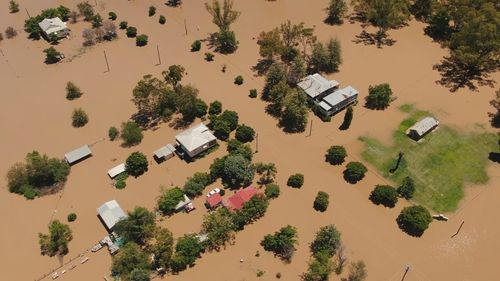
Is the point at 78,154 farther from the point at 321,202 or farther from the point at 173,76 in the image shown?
the point at 321,202

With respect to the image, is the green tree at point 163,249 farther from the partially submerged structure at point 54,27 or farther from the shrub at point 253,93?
the partially submerged structure at point 54,27

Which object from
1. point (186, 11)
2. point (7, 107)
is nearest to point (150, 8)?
point (186, 11)

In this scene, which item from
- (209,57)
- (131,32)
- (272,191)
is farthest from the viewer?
(131,32)

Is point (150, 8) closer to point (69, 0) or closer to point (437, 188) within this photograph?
point (69, 0)

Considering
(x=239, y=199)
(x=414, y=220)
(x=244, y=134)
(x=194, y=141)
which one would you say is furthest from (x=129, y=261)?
(x=414, y=220)

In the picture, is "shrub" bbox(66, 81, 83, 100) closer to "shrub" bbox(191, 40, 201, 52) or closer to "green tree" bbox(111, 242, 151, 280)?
"shrub" bbox(191, 40, 201, 52)

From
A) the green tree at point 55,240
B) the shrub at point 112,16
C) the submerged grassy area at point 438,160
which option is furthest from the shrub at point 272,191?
the shrub at point 112,16
